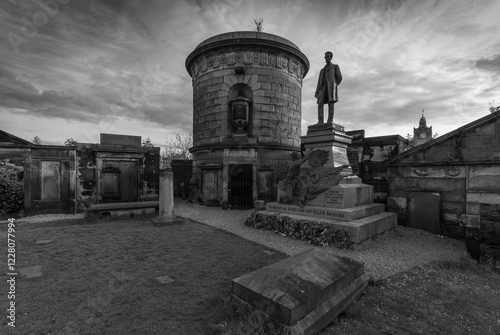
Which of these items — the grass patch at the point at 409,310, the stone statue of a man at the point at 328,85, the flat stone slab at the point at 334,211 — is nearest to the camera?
the grass patch at the point at 409,310

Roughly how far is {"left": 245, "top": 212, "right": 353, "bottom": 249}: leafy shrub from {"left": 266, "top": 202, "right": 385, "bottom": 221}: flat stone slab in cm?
53

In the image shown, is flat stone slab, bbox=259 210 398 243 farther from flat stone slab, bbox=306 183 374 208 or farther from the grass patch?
the grass patch

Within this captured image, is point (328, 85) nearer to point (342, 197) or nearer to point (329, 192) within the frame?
point (329, 192)

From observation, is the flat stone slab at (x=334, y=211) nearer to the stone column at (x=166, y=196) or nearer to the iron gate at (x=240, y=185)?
the stone column at (x=166, y=196)

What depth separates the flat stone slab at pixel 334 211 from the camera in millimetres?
7152

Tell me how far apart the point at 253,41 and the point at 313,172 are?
9.56 m

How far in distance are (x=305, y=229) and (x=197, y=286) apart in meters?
4.04

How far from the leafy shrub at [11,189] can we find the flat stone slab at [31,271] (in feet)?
26.1

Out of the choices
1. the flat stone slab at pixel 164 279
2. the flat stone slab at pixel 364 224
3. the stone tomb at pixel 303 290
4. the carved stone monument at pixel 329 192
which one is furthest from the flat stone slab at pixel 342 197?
the flat stone slab at pixel 164 279

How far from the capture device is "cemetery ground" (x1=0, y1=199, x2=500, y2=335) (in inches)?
121

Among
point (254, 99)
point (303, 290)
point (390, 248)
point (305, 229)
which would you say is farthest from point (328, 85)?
point (303, 290)

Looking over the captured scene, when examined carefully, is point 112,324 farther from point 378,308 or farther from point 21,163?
point 21,163

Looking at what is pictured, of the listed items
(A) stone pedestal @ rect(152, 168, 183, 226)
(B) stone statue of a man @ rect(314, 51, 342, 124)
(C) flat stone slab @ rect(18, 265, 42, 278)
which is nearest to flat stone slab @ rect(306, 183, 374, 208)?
(B) stone statue of a man @ rect(314, 51, 342, 124)

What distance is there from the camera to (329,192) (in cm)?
784
